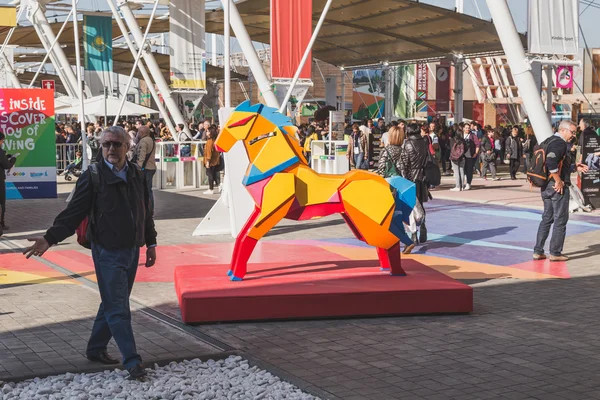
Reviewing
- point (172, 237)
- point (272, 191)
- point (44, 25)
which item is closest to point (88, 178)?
point (272, 191)

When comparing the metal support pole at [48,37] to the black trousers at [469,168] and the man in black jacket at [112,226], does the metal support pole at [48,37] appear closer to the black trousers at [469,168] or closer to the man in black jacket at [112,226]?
the black trousers at [469,168]

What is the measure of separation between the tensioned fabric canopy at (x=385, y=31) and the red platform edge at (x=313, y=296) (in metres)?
21.8

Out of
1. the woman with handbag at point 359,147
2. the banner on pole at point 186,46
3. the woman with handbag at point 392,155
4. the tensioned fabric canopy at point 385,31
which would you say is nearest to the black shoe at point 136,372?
the woman with handbag at point 392,155

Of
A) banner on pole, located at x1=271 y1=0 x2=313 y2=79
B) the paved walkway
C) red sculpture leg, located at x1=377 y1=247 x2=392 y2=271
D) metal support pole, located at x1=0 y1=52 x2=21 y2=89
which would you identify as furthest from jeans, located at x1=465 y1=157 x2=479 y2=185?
metal support pole, located at x1=0 y1=52 x2=21 y2=89

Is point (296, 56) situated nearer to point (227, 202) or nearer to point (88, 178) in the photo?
point (227, 202)

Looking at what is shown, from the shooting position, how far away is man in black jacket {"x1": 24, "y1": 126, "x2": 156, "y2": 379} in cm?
637

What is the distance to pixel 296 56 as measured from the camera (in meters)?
18.4

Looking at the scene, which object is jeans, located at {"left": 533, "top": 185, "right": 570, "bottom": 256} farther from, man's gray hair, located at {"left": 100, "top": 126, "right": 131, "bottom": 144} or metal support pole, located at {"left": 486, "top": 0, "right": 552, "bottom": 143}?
man's gray hair, located at {"left": 100, "top": 126, "right": 131, "bottom": 144}

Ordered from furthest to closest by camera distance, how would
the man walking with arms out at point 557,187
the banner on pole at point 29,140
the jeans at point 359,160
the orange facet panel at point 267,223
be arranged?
the jeans at point 359,160 → the banner on pole at point 29,140 → the man walking with arms out at point 557,187 → the orange facet panel at point 267,223

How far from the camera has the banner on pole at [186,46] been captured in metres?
27.2

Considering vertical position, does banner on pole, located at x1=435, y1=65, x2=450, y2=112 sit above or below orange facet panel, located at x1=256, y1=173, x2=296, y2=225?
above

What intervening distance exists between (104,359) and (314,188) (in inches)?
137

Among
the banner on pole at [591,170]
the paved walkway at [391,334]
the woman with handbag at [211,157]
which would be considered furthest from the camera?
the woman with handbag at [211,157]

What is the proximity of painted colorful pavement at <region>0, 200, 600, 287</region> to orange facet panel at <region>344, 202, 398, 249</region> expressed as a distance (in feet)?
3.01
